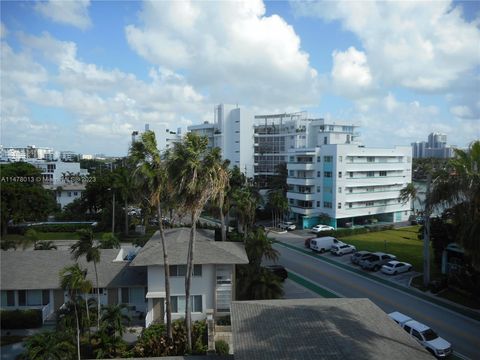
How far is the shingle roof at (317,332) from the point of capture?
49.3 ft

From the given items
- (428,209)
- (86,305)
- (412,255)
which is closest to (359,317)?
(86,305)

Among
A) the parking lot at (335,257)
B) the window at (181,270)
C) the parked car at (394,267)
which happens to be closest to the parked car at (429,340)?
the parking lot at (335,257)

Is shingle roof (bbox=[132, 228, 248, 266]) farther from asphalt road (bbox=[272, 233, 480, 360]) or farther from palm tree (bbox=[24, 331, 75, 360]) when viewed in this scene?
asphalt road (bbox=[272, 233, 480, 360])

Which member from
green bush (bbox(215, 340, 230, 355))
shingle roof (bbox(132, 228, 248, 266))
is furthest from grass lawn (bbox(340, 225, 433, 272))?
green bush (bbox(215, 340, 230, 355))

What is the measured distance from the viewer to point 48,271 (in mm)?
28766

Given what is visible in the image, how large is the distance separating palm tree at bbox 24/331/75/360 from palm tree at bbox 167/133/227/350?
632 centimetres

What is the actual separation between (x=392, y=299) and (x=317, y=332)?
55.2ft

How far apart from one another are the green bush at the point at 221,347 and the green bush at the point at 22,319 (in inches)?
508

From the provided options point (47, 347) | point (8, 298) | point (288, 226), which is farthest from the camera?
point (288, 226)

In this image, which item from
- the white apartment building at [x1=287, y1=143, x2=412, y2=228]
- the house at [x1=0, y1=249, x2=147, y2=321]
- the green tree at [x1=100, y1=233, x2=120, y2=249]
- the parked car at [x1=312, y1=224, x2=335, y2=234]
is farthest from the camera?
the white apartment building at [x1=287, y1=143, x2=412, y2=228]

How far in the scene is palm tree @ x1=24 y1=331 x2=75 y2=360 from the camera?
1666 centimetres

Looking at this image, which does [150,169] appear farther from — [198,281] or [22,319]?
[22,319]

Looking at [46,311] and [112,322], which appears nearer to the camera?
[112,322]

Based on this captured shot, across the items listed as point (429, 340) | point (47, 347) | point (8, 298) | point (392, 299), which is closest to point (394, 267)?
point (392, 299)
